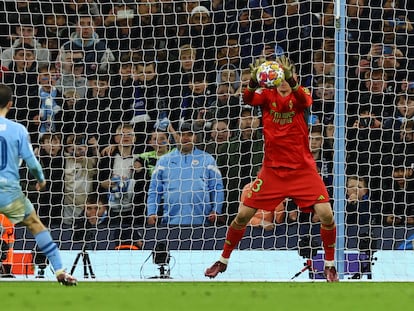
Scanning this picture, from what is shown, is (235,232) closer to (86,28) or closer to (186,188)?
(186,188)

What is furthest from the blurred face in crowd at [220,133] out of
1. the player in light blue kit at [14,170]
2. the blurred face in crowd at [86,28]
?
the player in light blue kit at [14,170]

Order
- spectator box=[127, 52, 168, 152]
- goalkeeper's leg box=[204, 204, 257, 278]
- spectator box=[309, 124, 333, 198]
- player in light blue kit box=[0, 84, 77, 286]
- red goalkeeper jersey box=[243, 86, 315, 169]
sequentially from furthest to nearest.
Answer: spectator box=[127, 52, 168, 152] → spectator box=[309, 124, 333, 198] → goalkeeper's leg box=[204, 204, 257, 278] → red goalkeeper jersey box=[243, 86, 315, 169] → player in light blue kit box=[0, 84, 77, 286]

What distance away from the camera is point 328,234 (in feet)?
31.9

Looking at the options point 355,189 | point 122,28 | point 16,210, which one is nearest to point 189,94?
point 122,28

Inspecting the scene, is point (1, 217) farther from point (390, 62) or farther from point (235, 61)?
point (390, 62)

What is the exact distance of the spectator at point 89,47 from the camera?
1286 centimetres

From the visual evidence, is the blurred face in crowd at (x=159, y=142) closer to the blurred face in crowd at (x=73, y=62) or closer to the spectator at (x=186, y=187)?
the spectator at (x=186, y=187)

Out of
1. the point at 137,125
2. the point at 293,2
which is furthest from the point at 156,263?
the point at 293,2

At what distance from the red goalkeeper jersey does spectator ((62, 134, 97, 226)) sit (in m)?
3.13

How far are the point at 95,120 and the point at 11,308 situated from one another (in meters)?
6.87

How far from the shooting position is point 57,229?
37.9 ft

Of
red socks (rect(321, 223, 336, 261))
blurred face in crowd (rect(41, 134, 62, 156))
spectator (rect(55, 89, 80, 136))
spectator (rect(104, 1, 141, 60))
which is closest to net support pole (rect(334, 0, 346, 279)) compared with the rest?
red socks (rect(321, 223, 336, 261))

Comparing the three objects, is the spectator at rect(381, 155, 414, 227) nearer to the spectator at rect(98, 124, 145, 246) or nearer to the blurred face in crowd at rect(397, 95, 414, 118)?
the blurred face in crowd at rect(397, 95, 414, 118)

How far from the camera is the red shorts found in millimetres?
9695
